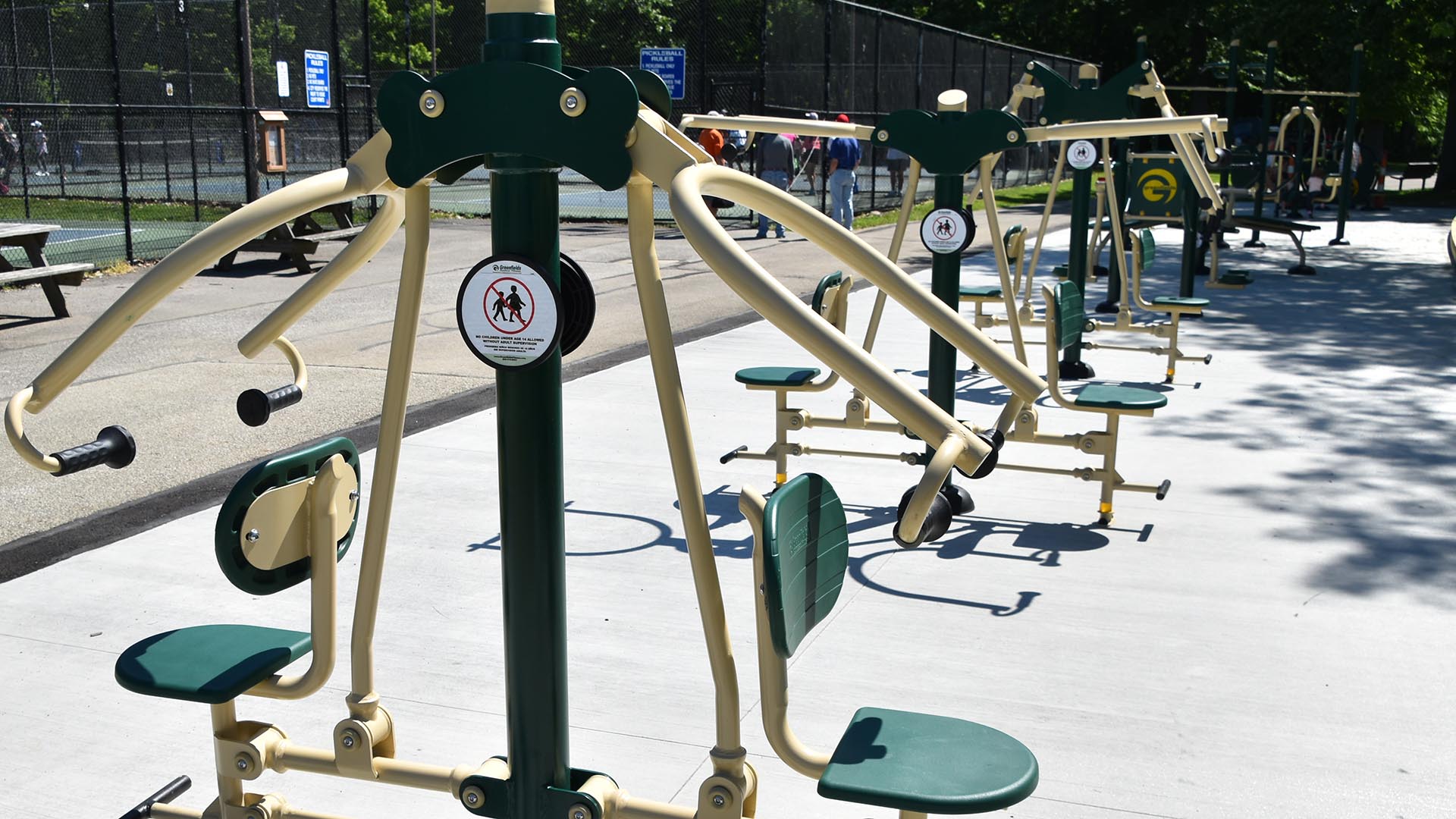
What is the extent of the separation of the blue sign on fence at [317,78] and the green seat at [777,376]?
505 inches

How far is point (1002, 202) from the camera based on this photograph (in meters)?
27.1

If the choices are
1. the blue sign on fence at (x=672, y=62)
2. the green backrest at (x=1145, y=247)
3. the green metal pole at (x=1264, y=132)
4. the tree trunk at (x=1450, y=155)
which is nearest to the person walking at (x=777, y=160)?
the blue sign on fence at (x=672, y=62)

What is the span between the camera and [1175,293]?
1328 cm

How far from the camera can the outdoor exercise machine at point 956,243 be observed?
17.2ft

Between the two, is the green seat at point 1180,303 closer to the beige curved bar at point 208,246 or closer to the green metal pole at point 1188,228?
the green metal pole at point 1188,228

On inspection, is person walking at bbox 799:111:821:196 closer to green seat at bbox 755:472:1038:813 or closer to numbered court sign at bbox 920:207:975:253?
numbered court sign at bbox 920:207:975:253

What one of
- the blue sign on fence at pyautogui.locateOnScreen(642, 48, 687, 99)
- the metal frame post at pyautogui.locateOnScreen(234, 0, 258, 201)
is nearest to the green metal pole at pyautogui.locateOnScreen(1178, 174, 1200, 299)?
the blue sign on fence at pyautogui.locateOnScreen(642, 48, 687, 99)

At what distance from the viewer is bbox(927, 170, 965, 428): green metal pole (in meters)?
5.46

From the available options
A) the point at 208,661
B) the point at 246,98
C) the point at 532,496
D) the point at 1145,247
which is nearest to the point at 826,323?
the point at 532,496

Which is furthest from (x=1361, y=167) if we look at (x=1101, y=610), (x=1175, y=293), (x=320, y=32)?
(x=1101, y=610)

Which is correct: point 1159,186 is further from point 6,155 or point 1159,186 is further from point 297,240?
point 6,155

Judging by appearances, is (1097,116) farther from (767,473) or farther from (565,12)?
(565,12)

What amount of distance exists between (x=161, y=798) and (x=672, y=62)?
58.5 feet

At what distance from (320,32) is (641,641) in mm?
16625
